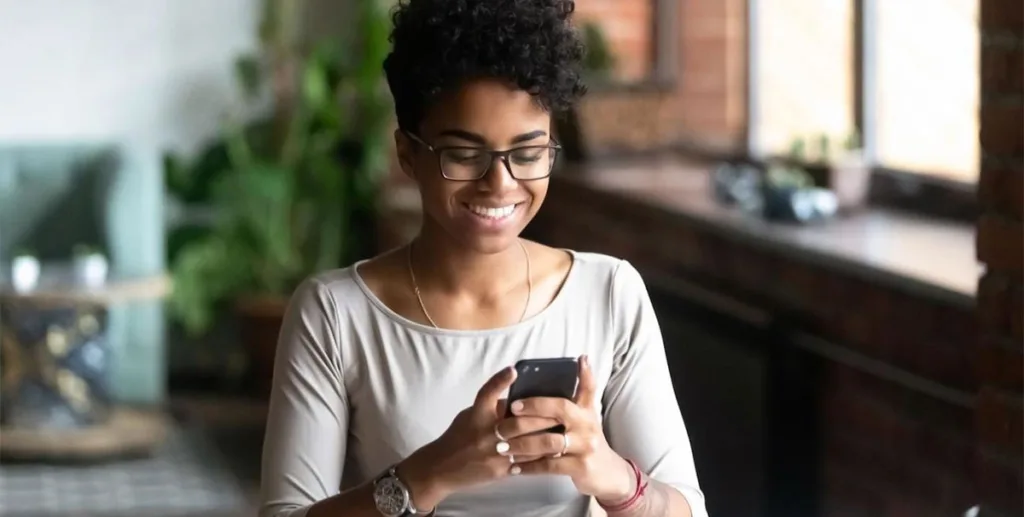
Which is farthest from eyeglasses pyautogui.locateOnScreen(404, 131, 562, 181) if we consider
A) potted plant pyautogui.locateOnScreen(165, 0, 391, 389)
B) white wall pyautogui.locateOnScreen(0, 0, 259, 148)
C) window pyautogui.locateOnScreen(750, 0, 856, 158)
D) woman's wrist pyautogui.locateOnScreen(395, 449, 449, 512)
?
white wall pyautogui.locateOnScreen(0, 0, 259, 148)

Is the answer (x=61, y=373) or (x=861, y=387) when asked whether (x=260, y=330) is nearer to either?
(x=61, y=373)

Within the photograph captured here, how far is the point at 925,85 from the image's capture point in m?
3.12

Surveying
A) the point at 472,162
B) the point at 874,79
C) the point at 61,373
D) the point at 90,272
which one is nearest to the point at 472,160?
the point at 472,162

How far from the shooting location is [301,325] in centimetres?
137

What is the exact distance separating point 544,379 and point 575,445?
0.06 meters

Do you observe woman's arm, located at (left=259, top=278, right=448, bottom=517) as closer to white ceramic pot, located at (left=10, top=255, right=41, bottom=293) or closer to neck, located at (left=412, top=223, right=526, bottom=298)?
A: neck, located at (left=412, top=223, right=526, bottom=298)

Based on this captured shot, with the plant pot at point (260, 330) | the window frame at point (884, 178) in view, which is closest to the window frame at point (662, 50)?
the window frame at point (884, 178)

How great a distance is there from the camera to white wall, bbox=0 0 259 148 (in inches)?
201

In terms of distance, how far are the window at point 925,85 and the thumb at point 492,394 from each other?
→ 1.86 meters

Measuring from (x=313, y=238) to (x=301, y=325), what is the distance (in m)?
3.94

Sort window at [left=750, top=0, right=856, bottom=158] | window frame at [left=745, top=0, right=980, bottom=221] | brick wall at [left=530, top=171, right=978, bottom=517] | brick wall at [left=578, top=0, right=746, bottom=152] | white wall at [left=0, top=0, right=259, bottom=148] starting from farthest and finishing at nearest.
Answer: white wall at [left=0, top=0, right=259, bottom=148], brick wall at [left=578, top=0, right=746, bottom=152], window at [left=750, top=0, right=856, bottom=158], window frame at [left=745, top=0, right=980, bottom=221], brick wall at [left=530, top=171, right=978, bottom=517]

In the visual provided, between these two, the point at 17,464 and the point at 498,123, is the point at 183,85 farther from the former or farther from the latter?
the point at 498,123

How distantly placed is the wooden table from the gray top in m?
2.90

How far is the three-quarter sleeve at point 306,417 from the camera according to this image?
1326 mm
